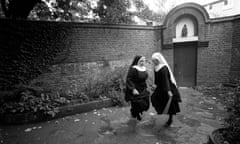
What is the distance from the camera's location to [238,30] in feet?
20.7

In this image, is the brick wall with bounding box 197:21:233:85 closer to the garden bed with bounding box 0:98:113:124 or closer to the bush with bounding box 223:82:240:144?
the bush with bounding box 223:82:240:144

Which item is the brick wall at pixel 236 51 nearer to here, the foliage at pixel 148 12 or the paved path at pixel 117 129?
the paved path at pixel 117 129

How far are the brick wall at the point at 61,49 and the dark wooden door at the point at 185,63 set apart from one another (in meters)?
2.20

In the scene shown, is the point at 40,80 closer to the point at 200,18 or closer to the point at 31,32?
the point at 31,32

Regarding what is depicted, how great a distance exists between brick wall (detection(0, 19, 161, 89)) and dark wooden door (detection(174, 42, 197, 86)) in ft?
7.21

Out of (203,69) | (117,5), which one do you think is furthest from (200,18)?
(117,5)

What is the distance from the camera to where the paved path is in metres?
3.01

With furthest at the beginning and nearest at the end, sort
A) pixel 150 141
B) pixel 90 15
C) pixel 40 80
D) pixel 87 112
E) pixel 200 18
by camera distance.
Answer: pixel 90 15, pixel 200 18, pixel 40 80, pixel 87 112, pixel 150 141

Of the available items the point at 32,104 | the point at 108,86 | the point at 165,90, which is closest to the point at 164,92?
the point at 165,90

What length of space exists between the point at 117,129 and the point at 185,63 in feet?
20.1

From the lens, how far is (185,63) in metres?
7.78

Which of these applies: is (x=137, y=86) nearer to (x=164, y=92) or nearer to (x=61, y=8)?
(x=164, y=92)

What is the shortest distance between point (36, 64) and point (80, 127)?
3.49 m

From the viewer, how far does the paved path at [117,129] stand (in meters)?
3.01
